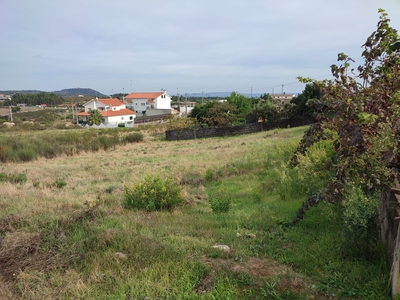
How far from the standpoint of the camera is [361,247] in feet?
9.73

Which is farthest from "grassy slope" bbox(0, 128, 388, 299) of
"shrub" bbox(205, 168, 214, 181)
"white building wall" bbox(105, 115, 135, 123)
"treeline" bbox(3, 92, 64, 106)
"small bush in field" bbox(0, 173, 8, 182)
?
"treeline" bbox(3, 92, 64, 106)

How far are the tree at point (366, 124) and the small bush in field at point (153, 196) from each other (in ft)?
9.36

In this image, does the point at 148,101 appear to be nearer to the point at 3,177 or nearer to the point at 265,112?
the point at 265,112

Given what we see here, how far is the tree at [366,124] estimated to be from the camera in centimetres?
260

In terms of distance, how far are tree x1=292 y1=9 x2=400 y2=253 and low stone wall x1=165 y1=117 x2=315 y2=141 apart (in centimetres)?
2448

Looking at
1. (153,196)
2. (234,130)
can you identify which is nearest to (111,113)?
(234,130)

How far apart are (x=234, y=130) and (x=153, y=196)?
22.9 m

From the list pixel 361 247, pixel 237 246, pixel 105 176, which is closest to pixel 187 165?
pixel 105 176

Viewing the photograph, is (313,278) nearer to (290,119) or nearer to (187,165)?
(187,165)

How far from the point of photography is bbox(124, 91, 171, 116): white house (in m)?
81.7

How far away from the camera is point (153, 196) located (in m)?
5.70

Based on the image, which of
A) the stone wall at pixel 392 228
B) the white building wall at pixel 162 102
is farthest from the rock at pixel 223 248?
the white building wall at pixel 162 102

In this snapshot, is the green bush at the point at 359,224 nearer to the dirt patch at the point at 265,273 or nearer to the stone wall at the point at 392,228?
the stone wall at the point at 392,228

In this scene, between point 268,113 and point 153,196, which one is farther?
point 268,113
